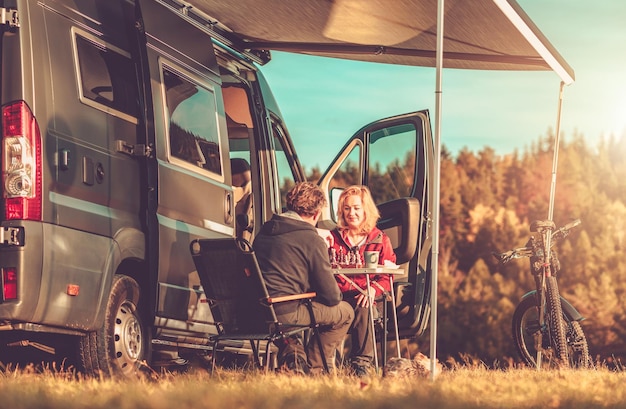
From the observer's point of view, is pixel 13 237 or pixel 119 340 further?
pixel 119 340

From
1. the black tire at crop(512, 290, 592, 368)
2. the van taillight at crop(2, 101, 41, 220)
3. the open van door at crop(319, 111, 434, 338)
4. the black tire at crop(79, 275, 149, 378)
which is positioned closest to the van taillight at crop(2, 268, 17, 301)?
the van taillight at crop(2, 101, 41, 220)

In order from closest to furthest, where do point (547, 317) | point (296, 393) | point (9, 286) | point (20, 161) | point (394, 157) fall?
point (296, 393), point (9, 286), point (20, 161), point (547, 317), point (394, 157)

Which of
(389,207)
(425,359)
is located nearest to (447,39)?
(389,207)

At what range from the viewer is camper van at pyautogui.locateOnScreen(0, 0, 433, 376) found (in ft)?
21.3

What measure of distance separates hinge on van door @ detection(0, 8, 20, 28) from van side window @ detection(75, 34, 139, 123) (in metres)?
0.58

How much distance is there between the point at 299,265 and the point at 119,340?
1.21 m

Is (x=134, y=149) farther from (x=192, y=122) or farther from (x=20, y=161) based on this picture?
(x=20, y=161)

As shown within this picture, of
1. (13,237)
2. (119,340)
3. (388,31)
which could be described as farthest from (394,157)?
(13,237)

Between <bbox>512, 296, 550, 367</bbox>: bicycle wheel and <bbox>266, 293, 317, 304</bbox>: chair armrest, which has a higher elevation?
<bbox>266, 293, 317, 304</bbox>: chair armrest

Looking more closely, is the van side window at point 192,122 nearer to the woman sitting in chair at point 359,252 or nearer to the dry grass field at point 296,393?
the woman sitting in chair at point 359,252

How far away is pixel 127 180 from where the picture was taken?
7.36m

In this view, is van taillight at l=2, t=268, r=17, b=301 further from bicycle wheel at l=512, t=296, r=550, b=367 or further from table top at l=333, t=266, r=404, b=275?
bicycle wheel at l=512, t=296, r=550, b=367

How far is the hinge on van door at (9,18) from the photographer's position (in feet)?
21.3

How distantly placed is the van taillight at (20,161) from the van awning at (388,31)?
245cm
